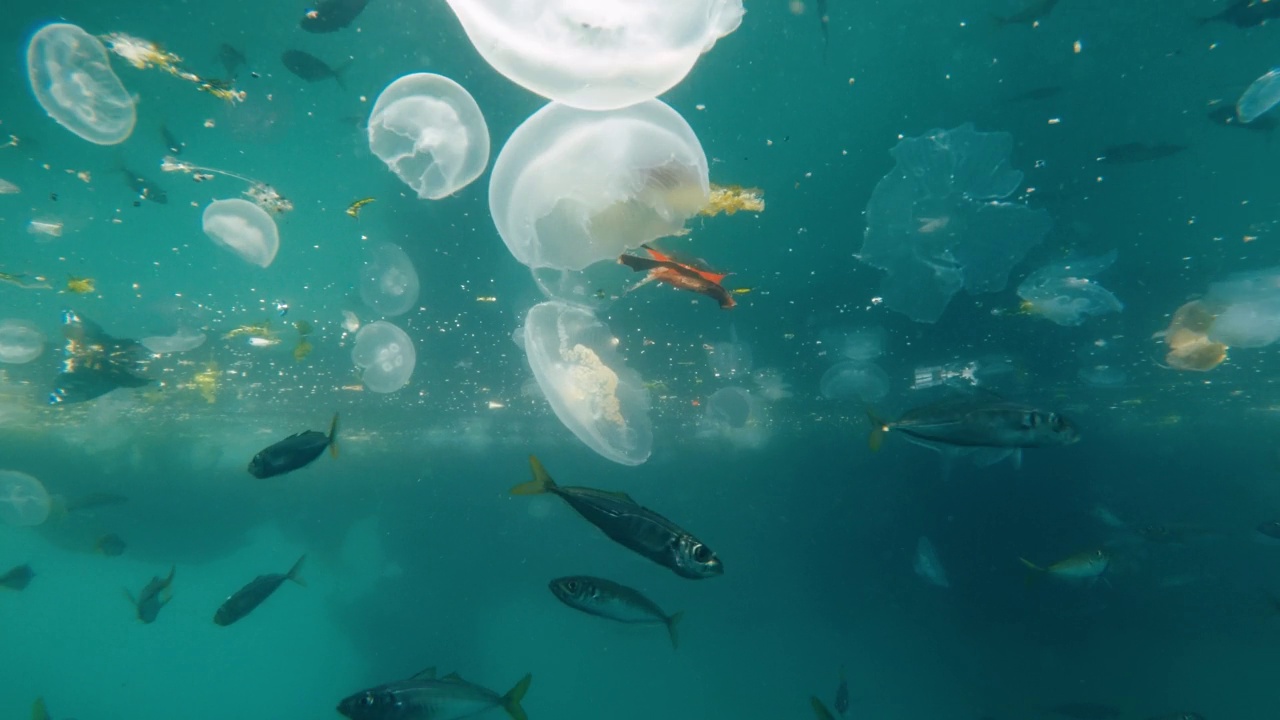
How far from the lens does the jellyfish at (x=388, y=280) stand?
8.16 meters

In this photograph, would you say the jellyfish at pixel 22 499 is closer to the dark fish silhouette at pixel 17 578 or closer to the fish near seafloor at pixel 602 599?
the dark fish silhouette at pixel 17 578

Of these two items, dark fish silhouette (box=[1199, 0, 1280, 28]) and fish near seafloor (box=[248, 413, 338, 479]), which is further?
dark fish silhouette (box=[1199, 0, 1280, 28])

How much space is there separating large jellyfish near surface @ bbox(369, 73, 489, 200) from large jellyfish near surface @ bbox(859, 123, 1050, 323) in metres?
4.35

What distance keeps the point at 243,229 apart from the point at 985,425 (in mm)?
8312

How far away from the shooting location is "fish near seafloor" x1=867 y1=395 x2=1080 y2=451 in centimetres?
312

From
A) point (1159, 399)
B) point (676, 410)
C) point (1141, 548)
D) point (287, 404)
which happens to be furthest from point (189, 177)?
point (1141, 548)

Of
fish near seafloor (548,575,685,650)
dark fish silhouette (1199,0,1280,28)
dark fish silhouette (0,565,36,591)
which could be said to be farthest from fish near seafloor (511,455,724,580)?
dark fish silhouette (0,565,36,591)

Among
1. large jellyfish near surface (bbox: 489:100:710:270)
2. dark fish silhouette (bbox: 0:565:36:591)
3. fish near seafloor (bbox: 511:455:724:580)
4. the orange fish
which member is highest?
large jellyfish near surface (bbox: 489:100:710:270)

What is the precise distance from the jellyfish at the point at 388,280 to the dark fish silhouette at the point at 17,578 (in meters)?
7.85

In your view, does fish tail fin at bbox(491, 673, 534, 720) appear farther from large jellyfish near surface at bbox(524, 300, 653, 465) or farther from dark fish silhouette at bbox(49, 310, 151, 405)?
dark fish silhouette at bbox(49, 310, 151, 405)

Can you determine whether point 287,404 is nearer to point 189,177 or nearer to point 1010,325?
point 189,177

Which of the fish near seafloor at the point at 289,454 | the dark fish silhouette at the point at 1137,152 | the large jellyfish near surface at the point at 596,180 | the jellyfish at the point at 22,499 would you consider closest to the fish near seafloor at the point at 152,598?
the fish near seafloor at the point at 289,454

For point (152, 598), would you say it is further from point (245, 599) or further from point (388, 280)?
point (388, 280)

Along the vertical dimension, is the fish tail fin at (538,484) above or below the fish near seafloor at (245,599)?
above
